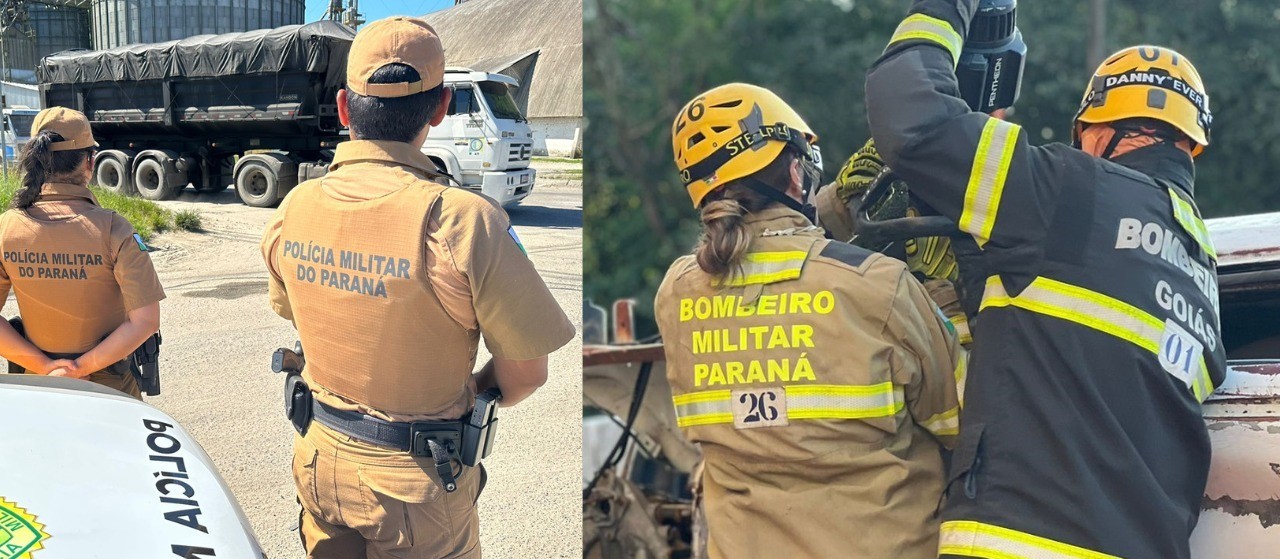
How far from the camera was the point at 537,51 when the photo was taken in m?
2.63

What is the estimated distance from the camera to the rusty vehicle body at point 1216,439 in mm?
1559

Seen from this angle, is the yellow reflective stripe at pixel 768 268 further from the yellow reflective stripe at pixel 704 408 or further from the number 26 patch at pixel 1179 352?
the number 26 patch at pixel 1179 352

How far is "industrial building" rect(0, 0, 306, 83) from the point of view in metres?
2.51

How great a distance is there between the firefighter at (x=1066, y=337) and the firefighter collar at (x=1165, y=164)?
0.10ft

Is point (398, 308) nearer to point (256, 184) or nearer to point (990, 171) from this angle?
point (990, 171)

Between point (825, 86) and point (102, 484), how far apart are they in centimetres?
418

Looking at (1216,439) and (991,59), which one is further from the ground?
(991,59)

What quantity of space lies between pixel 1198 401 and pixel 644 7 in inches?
144

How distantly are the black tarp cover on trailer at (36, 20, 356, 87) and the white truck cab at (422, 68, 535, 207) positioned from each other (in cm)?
32

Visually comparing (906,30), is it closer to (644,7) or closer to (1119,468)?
(1119,468)

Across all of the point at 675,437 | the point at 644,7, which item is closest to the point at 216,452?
the point at 675,437

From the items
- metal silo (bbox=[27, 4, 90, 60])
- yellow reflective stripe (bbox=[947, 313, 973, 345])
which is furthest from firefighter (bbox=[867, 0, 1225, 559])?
metal silo (bbox=[27, 4, 90, 60])

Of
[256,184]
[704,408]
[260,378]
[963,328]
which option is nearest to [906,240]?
[963,328]

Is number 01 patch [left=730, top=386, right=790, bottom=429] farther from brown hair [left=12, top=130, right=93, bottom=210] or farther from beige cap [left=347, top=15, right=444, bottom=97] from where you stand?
brown hair [left=12, top=130, right=93, bottom=210]
